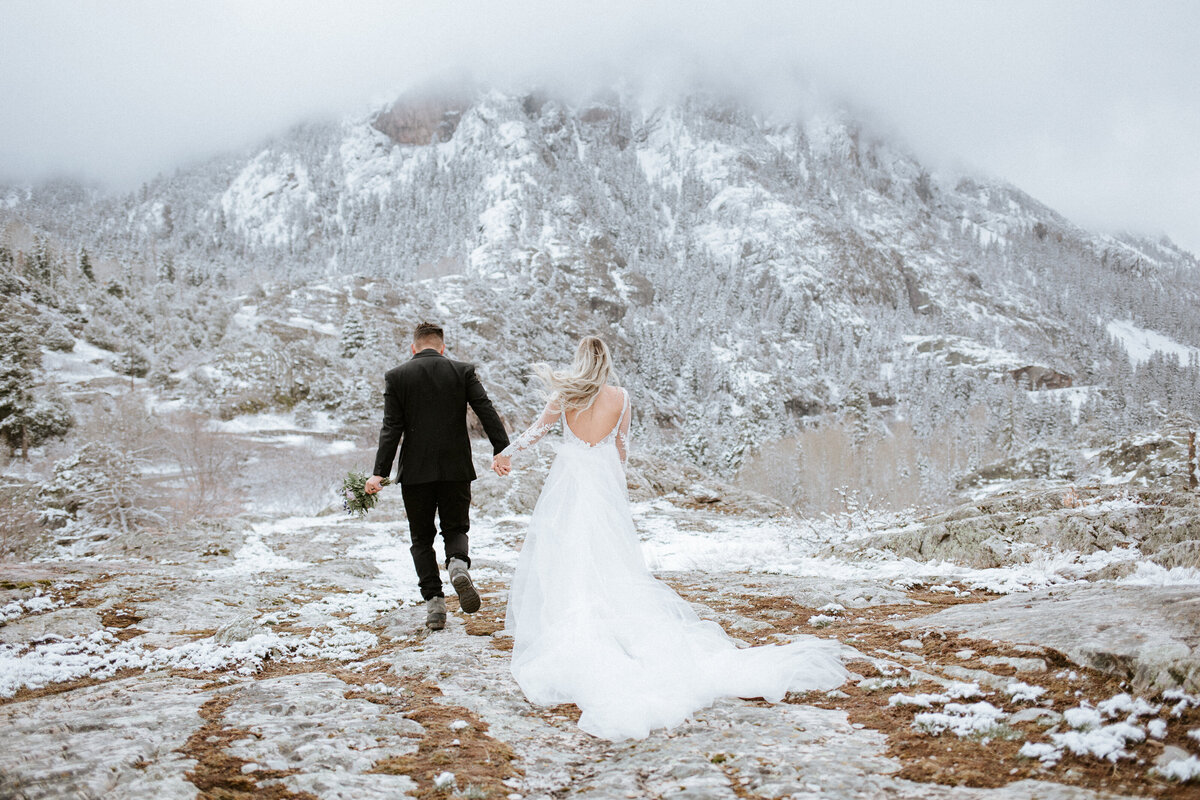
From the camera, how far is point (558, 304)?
130750 mm

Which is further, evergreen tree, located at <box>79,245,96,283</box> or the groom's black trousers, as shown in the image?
evergreen tree, located at <box>79,245,96,283</box>

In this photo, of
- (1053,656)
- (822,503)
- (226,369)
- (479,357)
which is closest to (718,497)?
(1053,656)

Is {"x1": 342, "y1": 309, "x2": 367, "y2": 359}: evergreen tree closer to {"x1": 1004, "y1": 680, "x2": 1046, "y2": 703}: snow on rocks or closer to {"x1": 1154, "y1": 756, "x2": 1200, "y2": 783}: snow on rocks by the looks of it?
{"x1": 1004, "y1": 680, "x2": 1046, "y2": 703}: snow on rocks

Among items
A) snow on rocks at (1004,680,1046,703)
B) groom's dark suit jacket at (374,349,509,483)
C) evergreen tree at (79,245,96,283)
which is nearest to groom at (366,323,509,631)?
groom's dark suit jacket at (374,349,509,483)

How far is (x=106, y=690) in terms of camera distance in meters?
3.68

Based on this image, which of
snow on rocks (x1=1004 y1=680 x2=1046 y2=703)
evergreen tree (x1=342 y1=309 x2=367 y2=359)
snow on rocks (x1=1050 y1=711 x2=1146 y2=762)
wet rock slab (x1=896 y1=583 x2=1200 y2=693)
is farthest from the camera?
evergreen tree (x1=342 y1=309 x2=367 y2=359)

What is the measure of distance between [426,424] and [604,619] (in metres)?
2.40

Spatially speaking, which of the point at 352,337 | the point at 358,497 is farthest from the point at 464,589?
the point at 352,337

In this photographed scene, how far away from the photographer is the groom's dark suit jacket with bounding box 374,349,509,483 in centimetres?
546

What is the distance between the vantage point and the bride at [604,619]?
3.49 metres

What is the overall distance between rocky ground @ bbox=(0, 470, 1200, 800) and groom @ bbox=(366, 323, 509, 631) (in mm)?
539

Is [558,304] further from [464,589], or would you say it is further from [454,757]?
[454,757]

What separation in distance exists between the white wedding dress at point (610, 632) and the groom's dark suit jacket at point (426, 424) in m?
0.50

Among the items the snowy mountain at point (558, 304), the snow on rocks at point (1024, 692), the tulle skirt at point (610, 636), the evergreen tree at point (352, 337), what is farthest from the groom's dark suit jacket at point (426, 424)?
the evergreen tree at point (352, 337)
